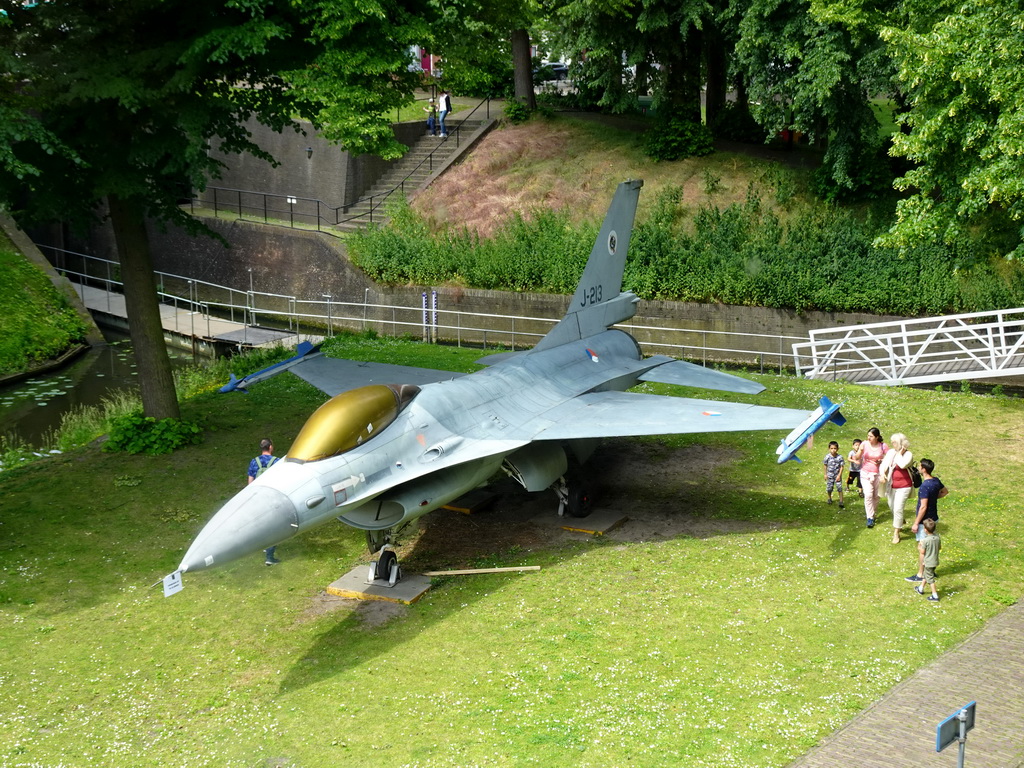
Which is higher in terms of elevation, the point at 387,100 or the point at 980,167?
the point at 387,100

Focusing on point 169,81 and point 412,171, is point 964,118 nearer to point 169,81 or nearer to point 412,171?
point 169,81

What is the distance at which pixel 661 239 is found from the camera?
3562cm

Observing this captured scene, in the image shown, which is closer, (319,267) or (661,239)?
(661,239)

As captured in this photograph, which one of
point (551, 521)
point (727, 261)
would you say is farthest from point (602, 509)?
point (727, 261)

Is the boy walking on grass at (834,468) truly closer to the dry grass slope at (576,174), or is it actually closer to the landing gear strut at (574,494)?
the landing gear strut at (574,494)

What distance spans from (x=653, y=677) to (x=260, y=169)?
38.0 meters

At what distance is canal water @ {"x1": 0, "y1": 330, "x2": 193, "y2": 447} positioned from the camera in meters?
26.9

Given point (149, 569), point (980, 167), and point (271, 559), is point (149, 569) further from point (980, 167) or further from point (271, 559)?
point (980, 167)

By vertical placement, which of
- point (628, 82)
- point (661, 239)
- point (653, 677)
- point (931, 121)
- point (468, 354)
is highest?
point (628, 82)

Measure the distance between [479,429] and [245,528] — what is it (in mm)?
4672

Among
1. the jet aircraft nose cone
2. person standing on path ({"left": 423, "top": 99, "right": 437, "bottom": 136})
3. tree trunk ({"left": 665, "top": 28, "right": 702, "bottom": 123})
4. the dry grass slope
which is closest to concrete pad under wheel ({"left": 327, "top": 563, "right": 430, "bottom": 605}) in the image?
the jet aircraft nose cone

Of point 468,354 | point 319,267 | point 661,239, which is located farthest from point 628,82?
point 468,354

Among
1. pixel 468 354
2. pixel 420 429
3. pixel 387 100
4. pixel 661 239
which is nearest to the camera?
pixel 420 429

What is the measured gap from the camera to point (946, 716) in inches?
460
